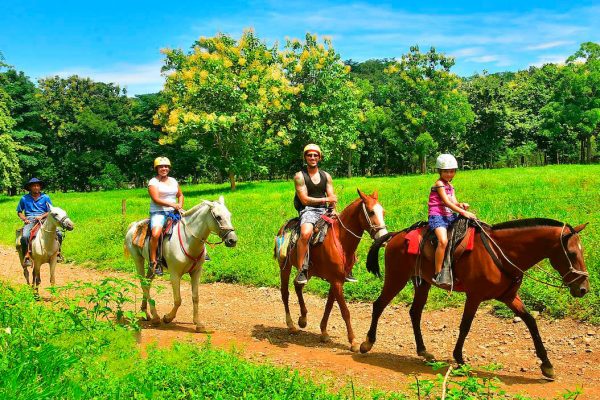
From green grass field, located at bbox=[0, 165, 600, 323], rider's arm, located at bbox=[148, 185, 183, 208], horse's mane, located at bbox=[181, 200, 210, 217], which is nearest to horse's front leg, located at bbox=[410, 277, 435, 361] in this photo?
green grass field, located at bbox=[0, 165, 600, 323]

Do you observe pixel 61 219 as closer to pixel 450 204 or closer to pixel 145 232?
pixel 145 232

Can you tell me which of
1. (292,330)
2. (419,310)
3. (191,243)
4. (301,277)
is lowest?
(292,330)

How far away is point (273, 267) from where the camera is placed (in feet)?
44.0

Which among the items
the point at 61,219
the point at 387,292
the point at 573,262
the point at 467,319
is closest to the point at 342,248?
the point at 387,292

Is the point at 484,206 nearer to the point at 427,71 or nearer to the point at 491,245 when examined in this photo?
the point at 491,245

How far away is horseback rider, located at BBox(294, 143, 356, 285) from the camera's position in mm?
8406

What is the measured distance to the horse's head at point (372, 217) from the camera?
24.7ft

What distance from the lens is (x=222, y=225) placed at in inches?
334

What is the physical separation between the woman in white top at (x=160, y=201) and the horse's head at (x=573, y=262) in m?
6.58

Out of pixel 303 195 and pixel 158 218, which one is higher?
pixel 303 195

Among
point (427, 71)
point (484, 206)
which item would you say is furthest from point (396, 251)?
point (427, 71)

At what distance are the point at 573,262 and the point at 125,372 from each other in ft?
18.7

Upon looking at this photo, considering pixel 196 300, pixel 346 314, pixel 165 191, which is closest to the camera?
pixel 346 314

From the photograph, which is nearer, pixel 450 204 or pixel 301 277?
pixel 450 204
